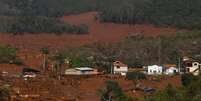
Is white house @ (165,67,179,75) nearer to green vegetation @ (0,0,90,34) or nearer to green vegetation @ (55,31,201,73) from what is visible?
green vegetation @ (55,31,201,73)

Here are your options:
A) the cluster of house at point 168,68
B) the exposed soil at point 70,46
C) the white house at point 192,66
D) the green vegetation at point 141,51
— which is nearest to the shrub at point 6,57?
the exposed soil at point 70,46

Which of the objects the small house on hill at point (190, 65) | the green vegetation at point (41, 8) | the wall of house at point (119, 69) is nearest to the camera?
the small house on hill at point (190, 65)

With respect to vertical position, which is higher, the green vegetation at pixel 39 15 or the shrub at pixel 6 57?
the green vegetation at pixel 39 15

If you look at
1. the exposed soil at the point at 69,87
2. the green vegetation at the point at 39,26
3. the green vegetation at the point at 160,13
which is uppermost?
the green vegetation at the point at 160,13

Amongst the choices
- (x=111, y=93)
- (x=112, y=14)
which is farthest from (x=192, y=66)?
(x=112, y=14)

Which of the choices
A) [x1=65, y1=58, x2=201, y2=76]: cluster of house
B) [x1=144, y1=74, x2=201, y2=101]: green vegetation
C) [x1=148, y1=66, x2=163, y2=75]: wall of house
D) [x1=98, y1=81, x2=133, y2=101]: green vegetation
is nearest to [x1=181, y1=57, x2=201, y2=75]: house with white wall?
[x1=65, y1=58, x2=201, y2=76]: cluster of house

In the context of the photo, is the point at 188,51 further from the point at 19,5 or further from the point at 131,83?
the point at 19,5

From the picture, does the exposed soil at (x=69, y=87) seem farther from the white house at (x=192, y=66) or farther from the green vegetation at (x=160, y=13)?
the green vegetation at (x=160, y=13)
